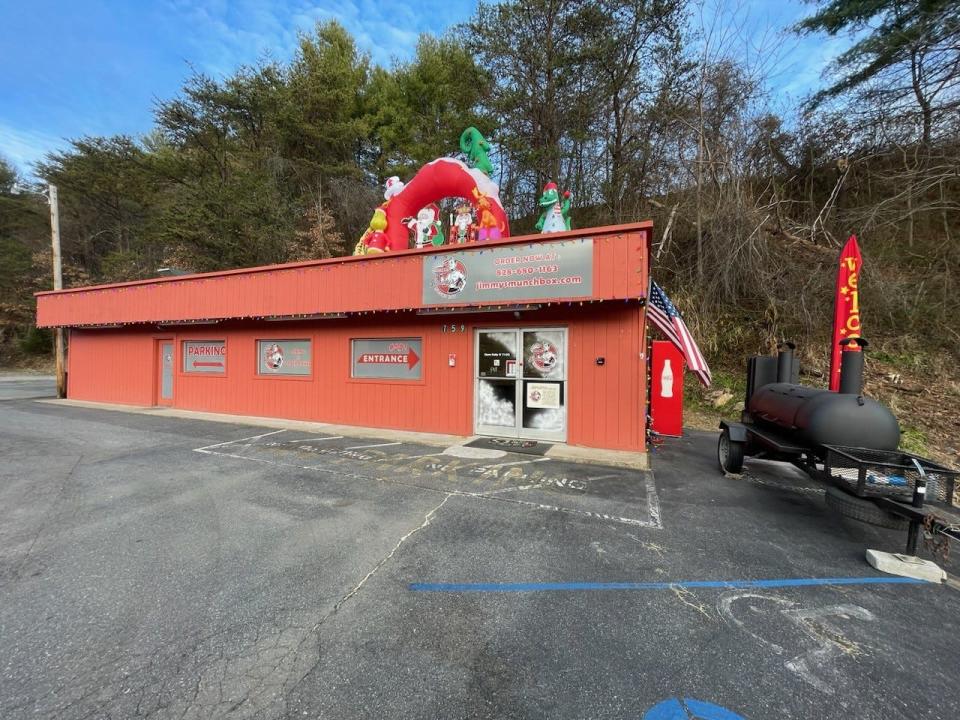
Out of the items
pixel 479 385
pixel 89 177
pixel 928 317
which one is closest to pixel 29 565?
pixel 479 385

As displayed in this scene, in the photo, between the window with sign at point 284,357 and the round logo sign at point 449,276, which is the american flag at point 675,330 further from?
the window with sign at point 284,357

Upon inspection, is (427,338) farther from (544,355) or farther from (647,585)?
(647,585)

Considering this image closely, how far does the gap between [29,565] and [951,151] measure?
18.7 metres

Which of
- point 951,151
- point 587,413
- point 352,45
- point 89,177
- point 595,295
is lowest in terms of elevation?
point 587,413

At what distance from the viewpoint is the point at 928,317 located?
10617mm

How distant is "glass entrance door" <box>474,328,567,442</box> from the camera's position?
800 centimetres

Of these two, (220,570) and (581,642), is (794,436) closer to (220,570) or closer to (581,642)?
(581,642)

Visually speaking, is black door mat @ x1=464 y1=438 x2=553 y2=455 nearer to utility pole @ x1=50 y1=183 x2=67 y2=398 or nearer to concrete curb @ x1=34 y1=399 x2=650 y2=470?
concrete curb @ x1=34 y1=399 x2=650 y2=470

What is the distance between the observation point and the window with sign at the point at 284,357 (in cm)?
1064

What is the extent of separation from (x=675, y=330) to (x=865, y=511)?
4.54 meters

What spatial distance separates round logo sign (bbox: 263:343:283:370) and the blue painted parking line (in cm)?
947

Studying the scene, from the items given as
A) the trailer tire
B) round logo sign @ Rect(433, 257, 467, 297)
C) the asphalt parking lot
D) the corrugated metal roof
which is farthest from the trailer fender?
round logo sign @ Rect(433, 257, 467, 297)

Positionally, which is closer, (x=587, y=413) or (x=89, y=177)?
(x=587, y=413)

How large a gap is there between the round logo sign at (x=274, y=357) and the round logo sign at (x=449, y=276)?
5.38 meters
